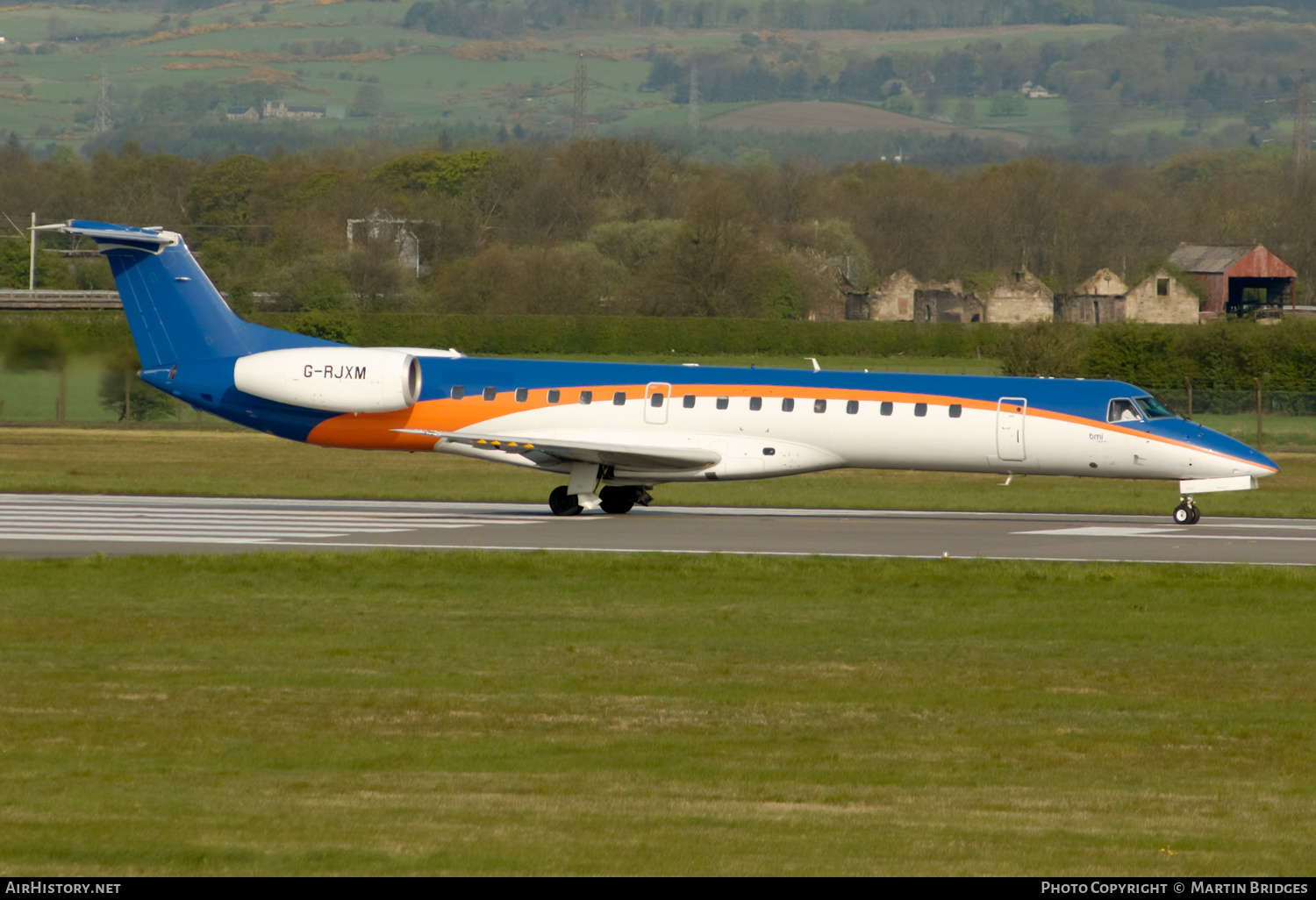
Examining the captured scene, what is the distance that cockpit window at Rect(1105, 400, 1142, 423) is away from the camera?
1151 inches

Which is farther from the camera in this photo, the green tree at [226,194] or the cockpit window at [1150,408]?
the green tree at [226,194]

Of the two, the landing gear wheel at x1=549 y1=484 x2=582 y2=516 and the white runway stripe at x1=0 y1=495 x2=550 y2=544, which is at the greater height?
the landing gear wheel at x1=549 y1=484 x2=582 y2=516

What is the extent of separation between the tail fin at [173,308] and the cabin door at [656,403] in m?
6.80

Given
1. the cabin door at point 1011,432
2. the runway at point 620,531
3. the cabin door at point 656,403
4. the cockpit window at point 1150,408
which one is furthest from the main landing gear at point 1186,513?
the cabin door at point 656,403

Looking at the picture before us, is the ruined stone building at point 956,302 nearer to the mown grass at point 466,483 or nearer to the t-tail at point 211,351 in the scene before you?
the mown grass at point 466,483

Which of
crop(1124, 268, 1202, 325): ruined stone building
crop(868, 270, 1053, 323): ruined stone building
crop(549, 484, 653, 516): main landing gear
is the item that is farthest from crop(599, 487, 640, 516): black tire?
crop(1124, 268, 1202, 325): ruined stone building

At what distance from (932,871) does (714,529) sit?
19.7 meters

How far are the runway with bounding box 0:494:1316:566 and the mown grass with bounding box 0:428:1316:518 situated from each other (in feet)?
5.66

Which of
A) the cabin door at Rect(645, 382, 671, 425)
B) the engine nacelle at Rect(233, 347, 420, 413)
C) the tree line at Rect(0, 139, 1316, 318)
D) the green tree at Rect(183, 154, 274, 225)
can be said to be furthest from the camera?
the green tree at Rect(183, 154, 274, 225)

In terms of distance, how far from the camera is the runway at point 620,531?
2506 cm

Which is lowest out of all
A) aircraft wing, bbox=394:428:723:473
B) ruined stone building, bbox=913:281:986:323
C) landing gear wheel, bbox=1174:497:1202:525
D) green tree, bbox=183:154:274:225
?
landing gear wheel, bbox=1174:497:1202:525

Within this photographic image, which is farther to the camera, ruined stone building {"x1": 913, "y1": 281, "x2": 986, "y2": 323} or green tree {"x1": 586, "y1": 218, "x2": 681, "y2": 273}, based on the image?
ruined stone building {"x1": 913, "y1": 281, "x2": 986, "y2": 323}

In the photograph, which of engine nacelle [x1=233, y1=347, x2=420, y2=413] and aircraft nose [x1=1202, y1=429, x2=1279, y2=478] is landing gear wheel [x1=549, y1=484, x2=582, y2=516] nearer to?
engine nacelle [x1=233, y1=347, x2=420, y2=413]

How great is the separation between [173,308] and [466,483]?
886cm
